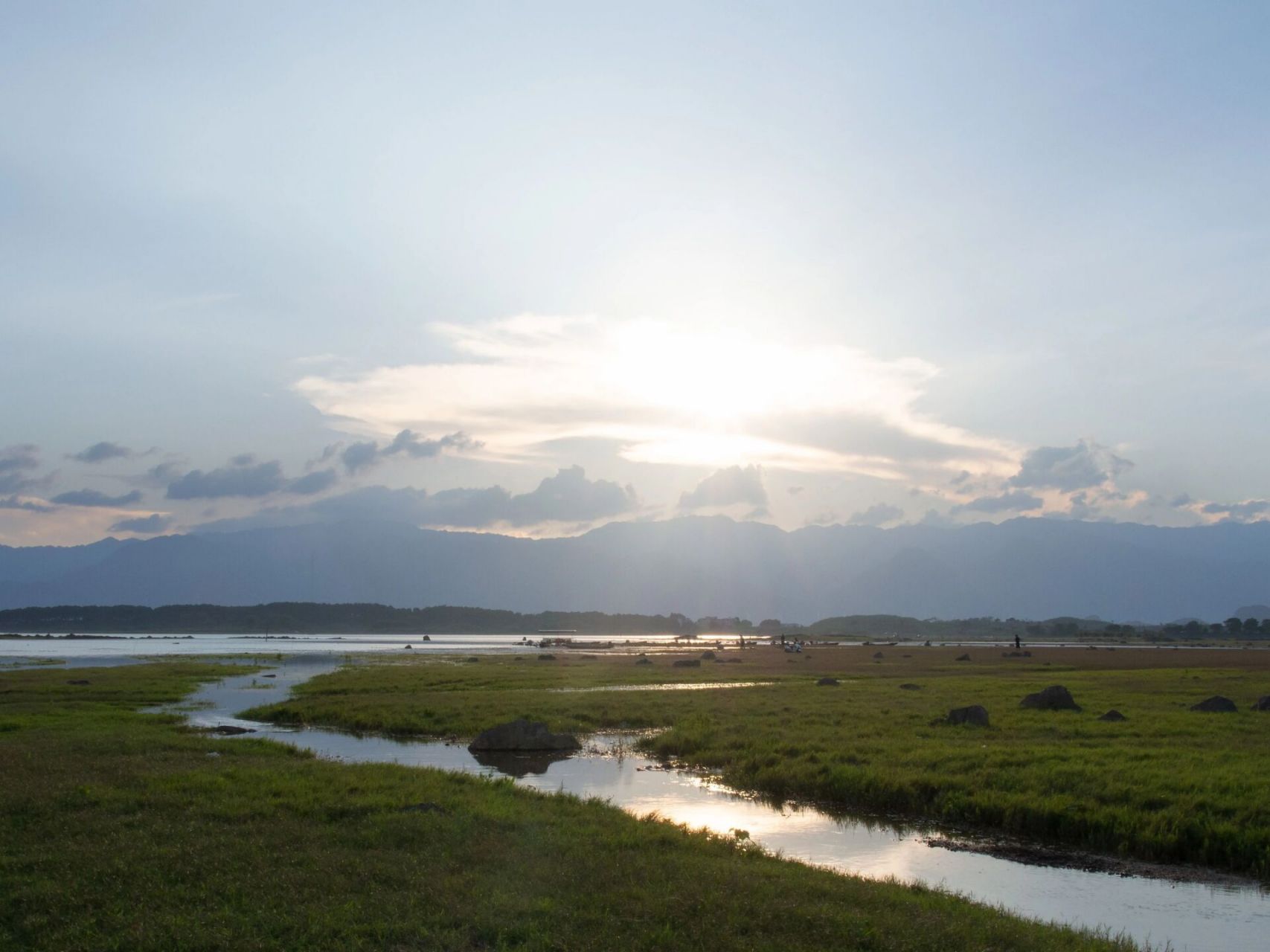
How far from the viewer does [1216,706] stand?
44188 millimetres

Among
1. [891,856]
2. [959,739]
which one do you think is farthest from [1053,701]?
[891,856]

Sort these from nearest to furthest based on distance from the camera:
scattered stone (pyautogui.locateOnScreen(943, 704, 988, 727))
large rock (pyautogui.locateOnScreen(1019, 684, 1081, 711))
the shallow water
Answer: the shallow water
scattered stone (pyautogui.locateOnScreen(943, 704, 988, 727))
large rock (pyautogui.locateOnScreen(1019, 684, 1081, 711))

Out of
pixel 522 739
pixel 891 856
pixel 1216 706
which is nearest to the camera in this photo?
pixel 891 856

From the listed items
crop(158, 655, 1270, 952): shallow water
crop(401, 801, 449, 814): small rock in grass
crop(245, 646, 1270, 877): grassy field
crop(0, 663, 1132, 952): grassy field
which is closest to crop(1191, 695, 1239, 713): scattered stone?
crop(245, 646, 1270, 877): grassy field

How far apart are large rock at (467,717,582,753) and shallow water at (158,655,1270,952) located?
1.00 meters

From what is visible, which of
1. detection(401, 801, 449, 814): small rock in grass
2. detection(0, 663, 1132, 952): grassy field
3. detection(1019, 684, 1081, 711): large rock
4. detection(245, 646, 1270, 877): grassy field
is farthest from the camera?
detection(1019, 684, 1081, 711): large rock

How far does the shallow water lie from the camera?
59.1 feet

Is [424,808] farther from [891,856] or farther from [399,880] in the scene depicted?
[891,856]

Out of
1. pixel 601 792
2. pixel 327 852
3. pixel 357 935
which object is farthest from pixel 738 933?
pixel 601 792

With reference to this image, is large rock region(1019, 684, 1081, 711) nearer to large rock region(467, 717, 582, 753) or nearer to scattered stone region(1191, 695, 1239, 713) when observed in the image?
scattered stone region(1191, 695, 1239, 713)

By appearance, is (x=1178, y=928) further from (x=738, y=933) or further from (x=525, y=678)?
(x=525, y=678)

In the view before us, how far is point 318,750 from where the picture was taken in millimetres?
40219

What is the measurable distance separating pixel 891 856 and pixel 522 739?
21.5 m

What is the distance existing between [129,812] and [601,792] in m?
14.3
